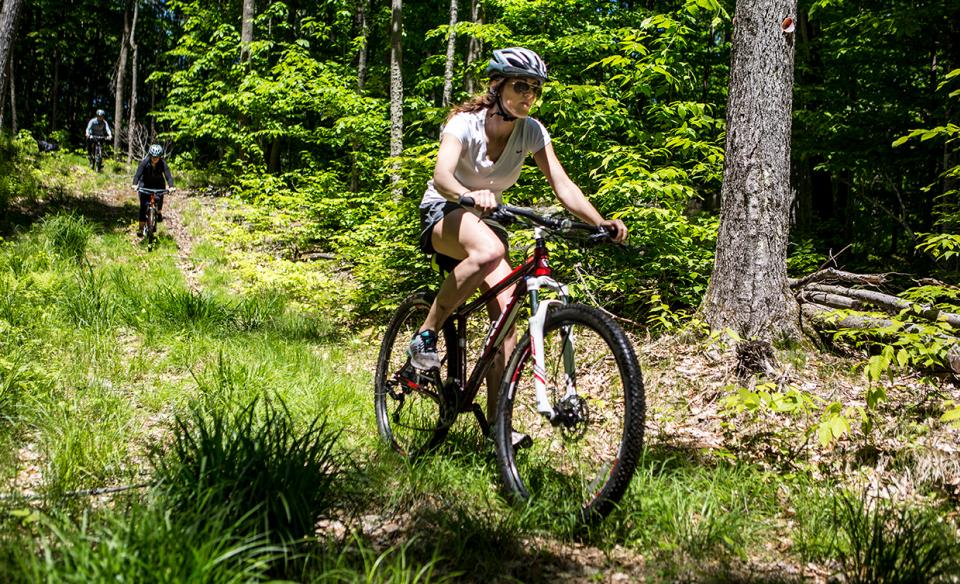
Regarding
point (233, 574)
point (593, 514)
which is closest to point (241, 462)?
point (233, 574)

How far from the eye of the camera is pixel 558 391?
2771 mm

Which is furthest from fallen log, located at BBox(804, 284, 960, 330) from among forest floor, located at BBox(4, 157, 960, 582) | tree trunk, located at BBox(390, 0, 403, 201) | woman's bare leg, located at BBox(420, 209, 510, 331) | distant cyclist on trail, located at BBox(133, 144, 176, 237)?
distant cyclist on trail, located at BBox(133, 144, 176, 237)

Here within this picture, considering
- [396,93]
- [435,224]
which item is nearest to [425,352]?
[435,224]

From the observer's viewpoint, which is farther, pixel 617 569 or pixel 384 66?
pixel 384 66

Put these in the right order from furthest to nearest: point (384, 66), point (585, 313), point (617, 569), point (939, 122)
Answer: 1. point (384, 66)
2. point (939, 122)
3. point (585, 313)
4. point (617, 569)

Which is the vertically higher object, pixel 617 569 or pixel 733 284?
pixel 733 284

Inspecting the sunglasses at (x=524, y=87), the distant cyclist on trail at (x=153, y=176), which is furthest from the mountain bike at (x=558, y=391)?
the distant cyclist on trail at (x=153, y=176)

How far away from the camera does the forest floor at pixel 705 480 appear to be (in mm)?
2424

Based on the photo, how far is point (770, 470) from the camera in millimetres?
3416

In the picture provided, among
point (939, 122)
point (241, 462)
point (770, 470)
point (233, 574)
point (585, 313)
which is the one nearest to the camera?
point (233, 574)

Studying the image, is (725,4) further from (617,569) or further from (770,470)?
(617,569)

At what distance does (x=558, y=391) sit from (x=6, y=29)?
1042 cm

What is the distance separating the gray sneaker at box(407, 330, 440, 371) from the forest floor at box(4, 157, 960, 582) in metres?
0.49

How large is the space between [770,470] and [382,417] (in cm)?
224
